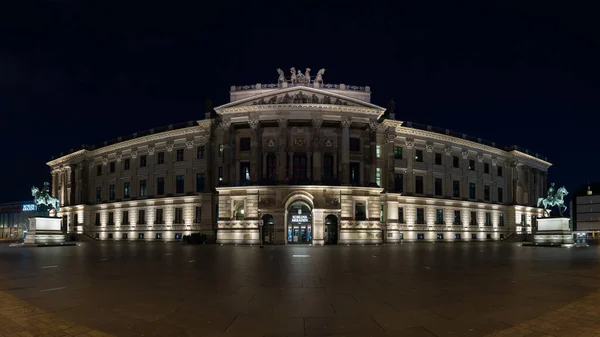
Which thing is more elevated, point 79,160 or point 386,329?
point 79,160

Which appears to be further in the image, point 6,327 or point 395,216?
point 395,216

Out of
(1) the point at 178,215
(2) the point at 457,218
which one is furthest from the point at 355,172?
(1) the point at 178,215

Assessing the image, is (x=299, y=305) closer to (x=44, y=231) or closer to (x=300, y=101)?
(x=44, y=231)

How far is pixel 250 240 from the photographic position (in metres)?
58.4

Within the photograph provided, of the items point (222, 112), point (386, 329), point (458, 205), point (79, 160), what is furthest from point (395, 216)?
point (79, 160)

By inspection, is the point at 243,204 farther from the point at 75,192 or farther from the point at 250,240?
the point at 75,192

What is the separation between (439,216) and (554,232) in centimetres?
2727

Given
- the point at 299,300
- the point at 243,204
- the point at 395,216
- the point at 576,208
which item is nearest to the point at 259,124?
the point at 243,204

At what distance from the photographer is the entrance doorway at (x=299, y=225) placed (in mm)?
59000

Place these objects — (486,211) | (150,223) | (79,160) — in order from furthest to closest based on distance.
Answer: (79,160) → (486,211) → (150,223)

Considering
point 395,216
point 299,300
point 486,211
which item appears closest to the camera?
point 299,300

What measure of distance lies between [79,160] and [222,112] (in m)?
46.0

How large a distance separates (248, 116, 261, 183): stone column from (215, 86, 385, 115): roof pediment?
6.53ft

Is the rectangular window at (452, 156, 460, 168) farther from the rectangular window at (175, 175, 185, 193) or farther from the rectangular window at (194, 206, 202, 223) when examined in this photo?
the rectangular window at (175, 175, 185, 193)
